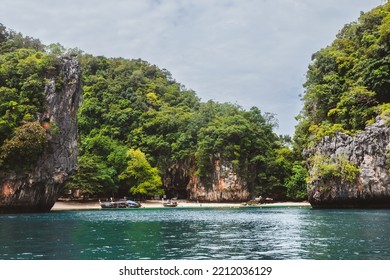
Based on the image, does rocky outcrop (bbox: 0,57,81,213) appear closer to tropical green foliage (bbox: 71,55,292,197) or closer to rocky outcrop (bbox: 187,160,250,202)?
tropical green foliage (bbox: 71,55,292,197)

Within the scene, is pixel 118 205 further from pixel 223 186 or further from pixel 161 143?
pixel 223 186

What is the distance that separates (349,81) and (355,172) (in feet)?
37.3

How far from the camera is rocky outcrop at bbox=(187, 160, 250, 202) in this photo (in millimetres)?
64250

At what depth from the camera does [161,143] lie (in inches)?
2650

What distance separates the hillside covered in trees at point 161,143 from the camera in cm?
6131

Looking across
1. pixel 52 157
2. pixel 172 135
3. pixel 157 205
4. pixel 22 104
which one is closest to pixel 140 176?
pixel 157 205

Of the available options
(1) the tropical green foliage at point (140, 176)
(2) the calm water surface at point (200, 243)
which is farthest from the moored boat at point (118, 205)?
(2) the calm water surface at point (200, 243)

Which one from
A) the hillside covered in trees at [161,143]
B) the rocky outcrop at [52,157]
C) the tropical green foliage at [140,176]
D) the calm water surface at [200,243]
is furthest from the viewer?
the tropical green foliage at [140,176]

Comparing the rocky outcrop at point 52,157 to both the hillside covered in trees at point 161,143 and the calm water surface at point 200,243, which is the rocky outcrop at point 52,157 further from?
the calm water surface at point 200,243

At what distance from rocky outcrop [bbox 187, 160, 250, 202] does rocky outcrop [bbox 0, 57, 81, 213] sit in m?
23.8

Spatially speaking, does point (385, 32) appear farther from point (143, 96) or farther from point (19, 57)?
point (143, 96)

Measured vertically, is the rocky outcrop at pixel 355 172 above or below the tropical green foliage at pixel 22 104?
below

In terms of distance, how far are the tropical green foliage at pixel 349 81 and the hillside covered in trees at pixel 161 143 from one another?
946 cm

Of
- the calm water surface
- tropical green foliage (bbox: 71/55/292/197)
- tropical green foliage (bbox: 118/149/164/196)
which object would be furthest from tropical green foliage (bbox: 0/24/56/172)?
tropical green foliage (bbox: 118/149/164/196)
